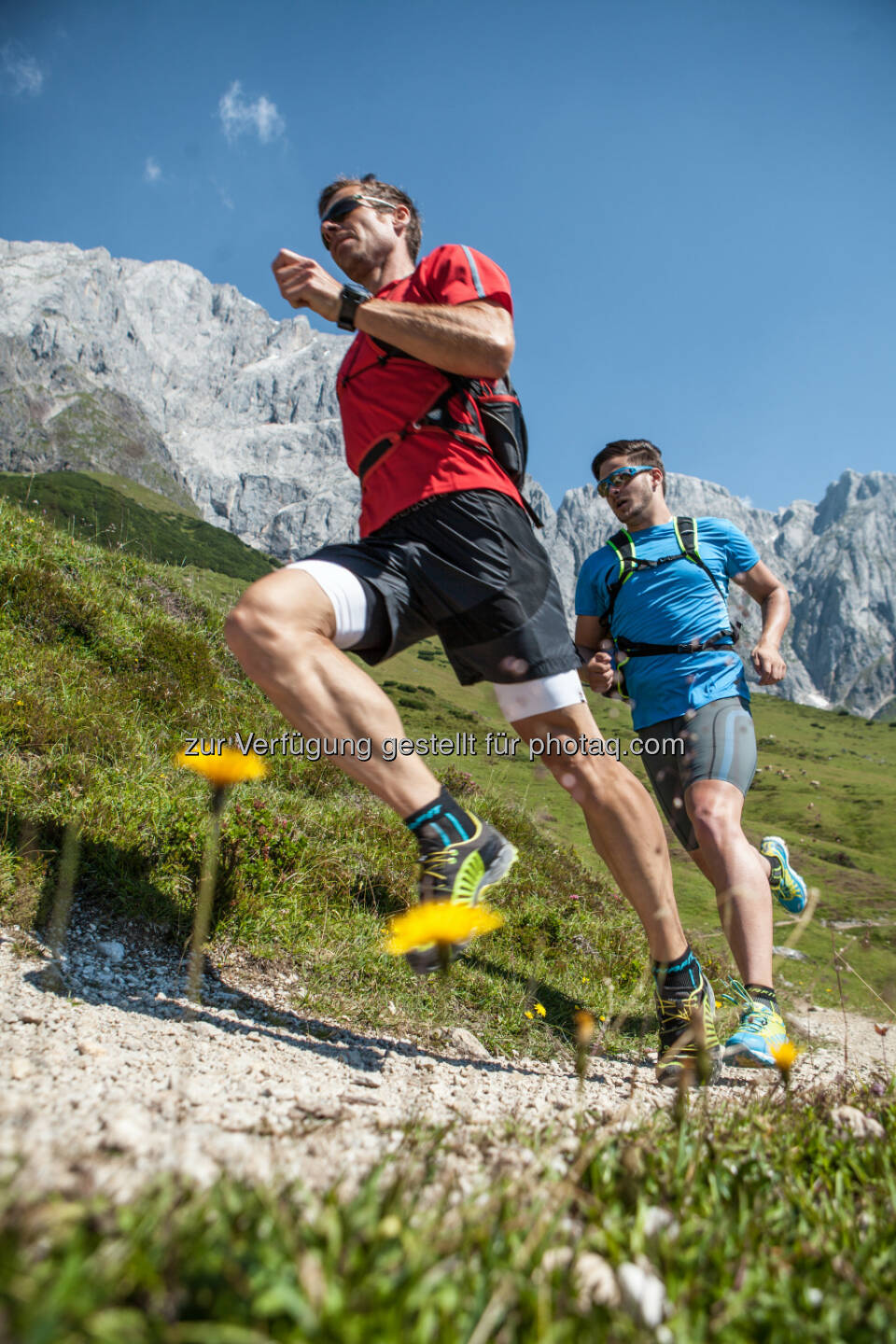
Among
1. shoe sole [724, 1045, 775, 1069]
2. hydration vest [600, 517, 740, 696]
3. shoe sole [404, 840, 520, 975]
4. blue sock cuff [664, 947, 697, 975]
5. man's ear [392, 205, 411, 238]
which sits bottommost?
shoe sole [724, 1045, 775, 1069]

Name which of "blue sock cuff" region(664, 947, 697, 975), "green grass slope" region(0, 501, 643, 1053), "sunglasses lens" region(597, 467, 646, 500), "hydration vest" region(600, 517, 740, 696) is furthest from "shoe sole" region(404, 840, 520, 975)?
"sunglasses lens" region(597, 467, 646, 500)


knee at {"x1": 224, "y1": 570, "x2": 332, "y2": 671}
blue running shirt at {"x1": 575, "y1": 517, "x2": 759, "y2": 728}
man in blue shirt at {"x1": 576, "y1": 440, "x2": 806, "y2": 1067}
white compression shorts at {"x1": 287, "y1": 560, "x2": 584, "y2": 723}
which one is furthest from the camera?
blue running shirt at {"x1": 575, "y1": 517, "x2": 759, "y2": 728}

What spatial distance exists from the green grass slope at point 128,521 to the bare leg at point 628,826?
247 inches

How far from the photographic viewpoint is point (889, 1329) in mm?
988

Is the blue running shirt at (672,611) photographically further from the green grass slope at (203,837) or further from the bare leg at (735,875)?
the green grass slope at (203,837)

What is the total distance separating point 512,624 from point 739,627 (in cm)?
223

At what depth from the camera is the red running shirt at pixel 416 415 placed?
2.73 meters

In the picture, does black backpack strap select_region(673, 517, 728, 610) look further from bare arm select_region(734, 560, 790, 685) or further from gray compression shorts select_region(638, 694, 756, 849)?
gray compression shorts select_region(638, 694, 756, 849)

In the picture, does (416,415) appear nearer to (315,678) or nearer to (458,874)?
(315,678)

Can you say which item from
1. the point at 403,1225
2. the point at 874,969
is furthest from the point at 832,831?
the point at 403,1225

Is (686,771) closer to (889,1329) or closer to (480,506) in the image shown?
(480,506)

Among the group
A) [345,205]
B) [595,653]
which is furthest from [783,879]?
[345,205]

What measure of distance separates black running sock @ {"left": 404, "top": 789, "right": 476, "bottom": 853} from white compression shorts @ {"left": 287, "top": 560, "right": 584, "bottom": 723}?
0.64m

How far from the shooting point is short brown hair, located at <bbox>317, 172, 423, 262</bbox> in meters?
3.33
